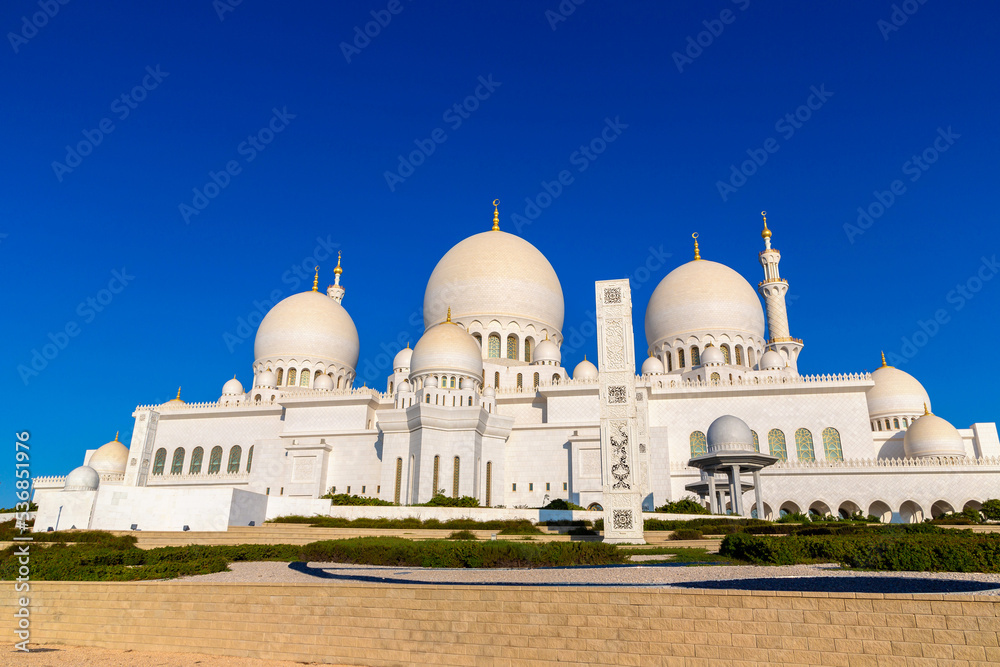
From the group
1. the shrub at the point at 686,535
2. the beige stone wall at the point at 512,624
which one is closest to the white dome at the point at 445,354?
the shrub at the point at 686,535

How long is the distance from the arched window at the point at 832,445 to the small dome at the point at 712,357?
Answer: 5.98 meters

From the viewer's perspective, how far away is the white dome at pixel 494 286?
122 ft

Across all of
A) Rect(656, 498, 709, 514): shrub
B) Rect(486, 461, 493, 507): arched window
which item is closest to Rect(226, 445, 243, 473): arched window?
Rect(486, 461, 493, 507): arched window

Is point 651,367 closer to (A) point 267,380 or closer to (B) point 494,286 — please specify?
(B) point 494,286

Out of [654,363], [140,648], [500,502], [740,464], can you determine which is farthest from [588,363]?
[140,648]

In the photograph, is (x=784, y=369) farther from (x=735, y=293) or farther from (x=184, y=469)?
(x=184, y=469)

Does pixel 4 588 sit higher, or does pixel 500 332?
pixel 500 332

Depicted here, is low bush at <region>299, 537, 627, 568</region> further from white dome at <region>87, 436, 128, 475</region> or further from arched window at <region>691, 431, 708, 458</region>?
white dome at <region>87, 436, 128, 475</region>

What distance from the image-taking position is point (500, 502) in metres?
29.1

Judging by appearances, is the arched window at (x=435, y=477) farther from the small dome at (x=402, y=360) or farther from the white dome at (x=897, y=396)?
the white dome at (x=897, y=396)

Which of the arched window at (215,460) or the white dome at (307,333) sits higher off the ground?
the white dome at (307,333)

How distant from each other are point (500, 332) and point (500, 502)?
10.8 m

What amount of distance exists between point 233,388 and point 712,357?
26996 millimetres

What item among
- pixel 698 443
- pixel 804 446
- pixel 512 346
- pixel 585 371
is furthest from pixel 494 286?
pixel 804 446
